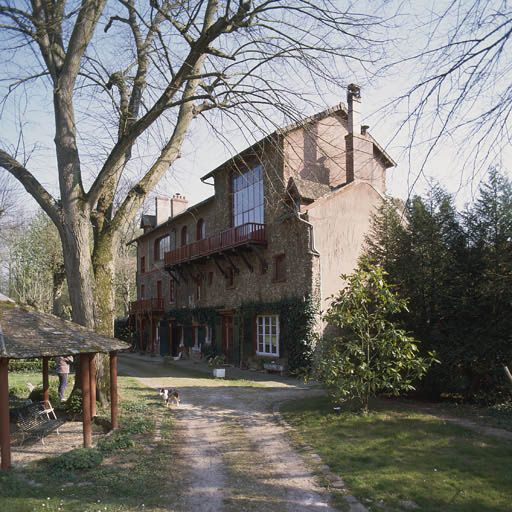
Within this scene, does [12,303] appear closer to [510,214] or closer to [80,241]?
[80,241]

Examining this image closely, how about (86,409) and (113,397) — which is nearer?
(86,409)

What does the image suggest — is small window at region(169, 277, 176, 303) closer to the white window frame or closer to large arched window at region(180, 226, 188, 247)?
large arched window at region(180, 226, 188, 247)

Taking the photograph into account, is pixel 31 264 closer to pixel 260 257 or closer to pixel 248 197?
pixel 248 197

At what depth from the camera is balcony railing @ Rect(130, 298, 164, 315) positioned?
32388mm

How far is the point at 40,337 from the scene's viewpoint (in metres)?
8.18

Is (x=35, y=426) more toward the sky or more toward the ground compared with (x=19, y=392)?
more toward the sky

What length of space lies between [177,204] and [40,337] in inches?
1076

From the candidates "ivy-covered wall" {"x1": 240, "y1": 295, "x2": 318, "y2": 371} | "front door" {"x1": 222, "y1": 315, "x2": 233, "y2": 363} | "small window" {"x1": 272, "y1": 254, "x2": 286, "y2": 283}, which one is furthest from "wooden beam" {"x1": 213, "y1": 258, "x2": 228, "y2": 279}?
"small window" {"x1": 272, "y1": 254, "x2": 286, "y2": 283}

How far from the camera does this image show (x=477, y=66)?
421cm

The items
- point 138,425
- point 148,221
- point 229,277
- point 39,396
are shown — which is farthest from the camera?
point 148,221

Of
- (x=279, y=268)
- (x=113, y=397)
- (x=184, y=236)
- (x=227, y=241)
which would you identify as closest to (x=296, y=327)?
(x=279, y=268)

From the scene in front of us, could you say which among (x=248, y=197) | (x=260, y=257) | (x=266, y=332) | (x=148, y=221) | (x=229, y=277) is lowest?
(x=266, y=332)

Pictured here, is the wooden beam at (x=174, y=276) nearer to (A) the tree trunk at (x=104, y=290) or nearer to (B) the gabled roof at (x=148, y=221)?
(B) the gabled roof at (x=148, y=221)

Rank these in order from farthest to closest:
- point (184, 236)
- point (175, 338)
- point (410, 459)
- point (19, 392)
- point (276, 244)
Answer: point (175, 338)
point (184, 236)
point (276, 244)
point (19, 392)
point (410, 459)
